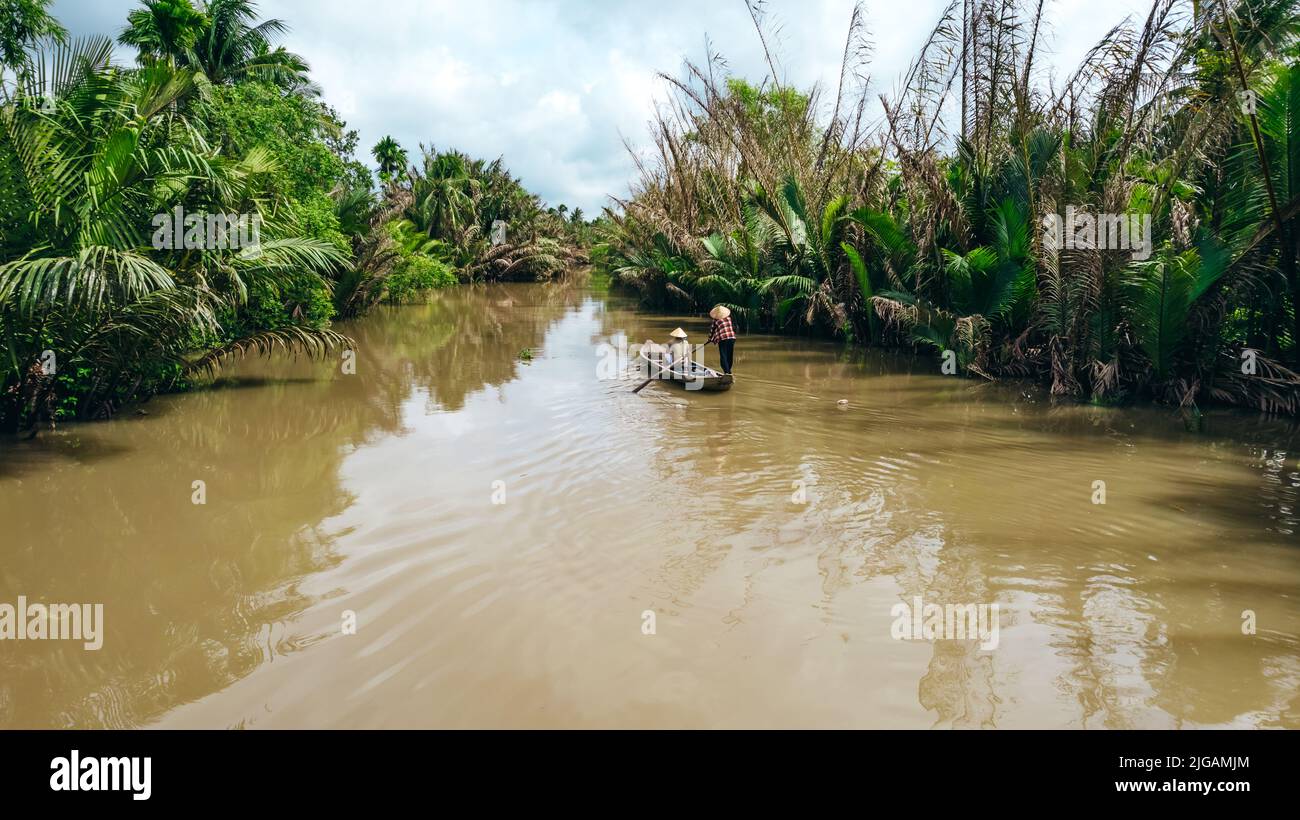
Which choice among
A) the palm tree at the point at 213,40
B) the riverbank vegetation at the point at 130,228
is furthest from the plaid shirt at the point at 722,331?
the palm tree at the point at 213,40

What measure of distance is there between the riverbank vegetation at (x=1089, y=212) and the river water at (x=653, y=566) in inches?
44.0

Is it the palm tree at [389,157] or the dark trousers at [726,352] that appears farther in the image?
the palm tree at [389,157]

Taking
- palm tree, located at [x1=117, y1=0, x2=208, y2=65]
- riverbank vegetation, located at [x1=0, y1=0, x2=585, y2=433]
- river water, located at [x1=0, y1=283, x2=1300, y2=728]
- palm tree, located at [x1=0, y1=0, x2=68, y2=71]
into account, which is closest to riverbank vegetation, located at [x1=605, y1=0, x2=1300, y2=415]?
river water, located at [x1=0, y1=283, x2=1300, y2=728]

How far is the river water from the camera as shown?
389 centimetres

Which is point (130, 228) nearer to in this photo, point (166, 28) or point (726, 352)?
point (726, 352)

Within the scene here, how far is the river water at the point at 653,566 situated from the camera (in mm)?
3891

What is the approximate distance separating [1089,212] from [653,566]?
30.1 feet

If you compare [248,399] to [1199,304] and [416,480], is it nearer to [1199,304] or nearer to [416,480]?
[416,480]

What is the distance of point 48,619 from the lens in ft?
15.4

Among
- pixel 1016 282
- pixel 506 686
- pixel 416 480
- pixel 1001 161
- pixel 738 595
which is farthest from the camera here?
pixel 1001 161

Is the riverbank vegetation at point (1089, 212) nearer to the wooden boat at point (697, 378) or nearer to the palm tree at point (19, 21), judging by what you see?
the wooden boat at point (697, 378)

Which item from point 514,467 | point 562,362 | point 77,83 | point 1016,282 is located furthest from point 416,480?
point 1016,282

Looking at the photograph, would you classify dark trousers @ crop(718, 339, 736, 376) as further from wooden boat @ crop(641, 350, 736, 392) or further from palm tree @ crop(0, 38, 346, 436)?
palm tree @ crop(0, 38, 346, 436)
